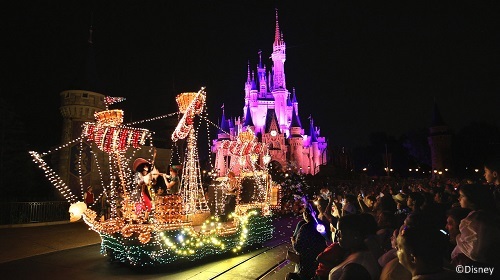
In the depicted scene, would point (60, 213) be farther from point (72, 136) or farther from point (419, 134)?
point (419, 134)

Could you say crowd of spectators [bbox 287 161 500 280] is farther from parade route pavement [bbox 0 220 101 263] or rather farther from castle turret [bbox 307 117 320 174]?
castle turret [bbox 307 117 320 174]

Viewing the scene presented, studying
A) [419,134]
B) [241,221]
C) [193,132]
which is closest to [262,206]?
[241,221]

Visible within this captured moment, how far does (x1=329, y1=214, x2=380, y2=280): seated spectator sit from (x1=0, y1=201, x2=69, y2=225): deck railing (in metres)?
15.9

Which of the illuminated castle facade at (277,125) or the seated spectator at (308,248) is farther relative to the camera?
the illuminated castle facade at (277,125)

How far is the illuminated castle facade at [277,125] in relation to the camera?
157ft

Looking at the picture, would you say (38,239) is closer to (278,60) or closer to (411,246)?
(411,246)

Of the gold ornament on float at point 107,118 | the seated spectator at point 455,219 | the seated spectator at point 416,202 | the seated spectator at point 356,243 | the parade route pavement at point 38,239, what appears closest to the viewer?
the seated spectator at point 356,243

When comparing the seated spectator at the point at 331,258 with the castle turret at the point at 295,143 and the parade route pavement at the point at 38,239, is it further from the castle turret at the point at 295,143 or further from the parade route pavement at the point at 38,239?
the castle turret at the point at 295,143

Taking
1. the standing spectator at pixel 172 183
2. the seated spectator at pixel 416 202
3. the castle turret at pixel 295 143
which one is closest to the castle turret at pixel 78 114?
the standing spectator at pixel 172 183

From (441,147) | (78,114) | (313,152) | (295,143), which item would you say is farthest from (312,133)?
(78,114)

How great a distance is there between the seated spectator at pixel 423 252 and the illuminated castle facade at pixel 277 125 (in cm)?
4345

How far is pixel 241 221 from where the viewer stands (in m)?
8.77

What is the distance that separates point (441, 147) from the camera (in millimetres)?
45906

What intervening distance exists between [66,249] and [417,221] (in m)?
9.86
